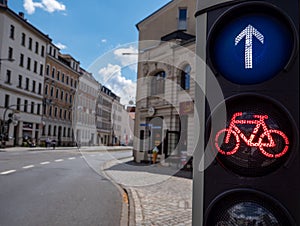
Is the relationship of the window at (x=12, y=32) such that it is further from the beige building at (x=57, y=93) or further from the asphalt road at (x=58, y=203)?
the asphalt road at (x=58, y=203)

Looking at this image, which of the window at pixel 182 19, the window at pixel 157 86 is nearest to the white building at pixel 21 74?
the window at pixel 182 19

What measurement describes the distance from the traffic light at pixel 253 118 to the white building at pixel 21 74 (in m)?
34.9

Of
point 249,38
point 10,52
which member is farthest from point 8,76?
point 249,38

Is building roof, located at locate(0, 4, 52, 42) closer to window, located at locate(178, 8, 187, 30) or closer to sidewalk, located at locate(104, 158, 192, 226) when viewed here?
window, located at locate(178, 8, 187, 30)

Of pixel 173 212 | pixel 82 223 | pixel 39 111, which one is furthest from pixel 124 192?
pixel 39 111

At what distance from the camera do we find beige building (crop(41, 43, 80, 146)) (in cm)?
5006

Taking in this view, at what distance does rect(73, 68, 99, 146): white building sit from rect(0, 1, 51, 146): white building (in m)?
32.1

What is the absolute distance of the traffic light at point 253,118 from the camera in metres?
1.30

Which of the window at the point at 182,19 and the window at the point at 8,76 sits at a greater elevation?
the window at the point at 182,19

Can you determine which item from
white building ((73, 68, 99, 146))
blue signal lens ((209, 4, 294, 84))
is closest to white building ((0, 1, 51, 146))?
white building ((73, 68, 99, 146))

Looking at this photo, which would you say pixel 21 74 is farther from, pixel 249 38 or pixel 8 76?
pixel 249 38

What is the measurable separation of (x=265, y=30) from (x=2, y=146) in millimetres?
36701

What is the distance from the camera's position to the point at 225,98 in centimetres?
140

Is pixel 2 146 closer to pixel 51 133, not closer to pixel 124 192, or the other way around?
pixel 51 133
